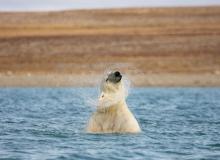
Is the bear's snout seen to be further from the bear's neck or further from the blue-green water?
the blue-green water

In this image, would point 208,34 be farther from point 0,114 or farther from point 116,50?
point 0,114

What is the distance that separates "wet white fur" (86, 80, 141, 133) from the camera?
52.0 feet

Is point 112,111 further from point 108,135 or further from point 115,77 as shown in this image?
point 115,77

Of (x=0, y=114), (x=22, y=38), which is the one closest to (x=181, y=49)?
(x=22, y=38)

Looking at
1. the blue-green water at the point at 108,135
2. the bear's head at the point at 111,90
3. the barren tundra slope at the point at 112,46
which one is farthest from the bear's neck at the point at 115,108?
the barren tundra slope at the point at 112,46

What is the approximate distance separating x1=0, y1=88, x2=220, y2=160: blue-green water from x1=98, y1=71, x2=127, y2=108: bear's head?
68 cm

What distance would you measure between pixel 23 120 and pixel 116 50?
3504cm

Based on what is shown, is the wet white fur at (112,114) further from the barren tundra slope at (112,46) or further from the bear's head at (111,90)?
the barren tundra slope at (112,46)

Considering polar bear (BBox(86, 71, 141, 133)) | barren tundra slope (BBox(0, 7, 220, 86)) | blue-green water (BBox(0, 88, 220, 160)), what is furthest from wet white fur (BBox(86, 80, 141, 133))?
barren tundra slope (BBox(0, 7, 220, 86))

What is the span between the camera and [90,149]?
573 inches

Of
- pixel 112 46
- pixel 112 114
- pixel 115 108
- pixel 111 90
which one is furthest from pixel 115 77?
pixel 112 46

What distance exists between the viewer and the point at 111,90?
52.0ft

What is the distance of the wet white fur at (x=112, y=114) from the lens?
15.9 m

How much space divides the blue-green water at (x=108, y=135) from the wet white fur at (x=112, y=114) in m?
0.25
